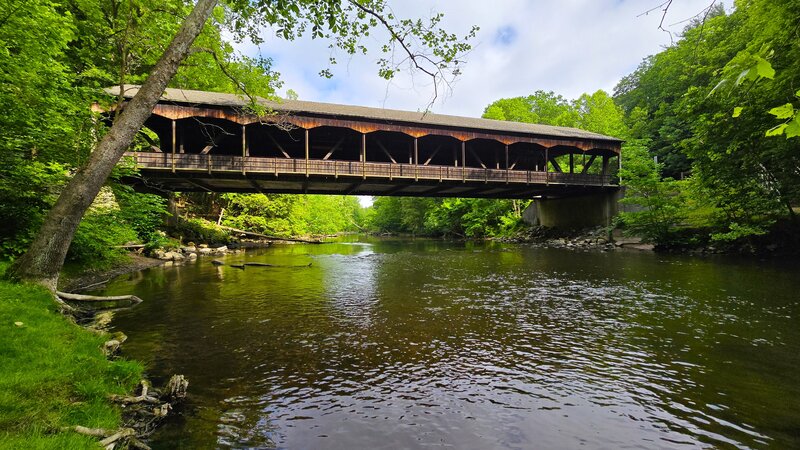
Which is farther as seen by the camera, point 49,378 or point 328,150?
point 328,150

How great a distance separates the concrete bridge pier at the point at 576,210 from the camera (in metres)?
31.0

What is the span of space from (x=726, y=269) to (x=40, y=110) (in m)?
23.2

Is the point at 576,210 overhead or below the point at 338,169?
below

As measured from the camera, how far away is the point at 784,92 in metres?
13.7

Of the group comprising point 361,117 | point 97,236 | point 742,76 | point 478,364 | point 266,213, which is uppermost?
point 361,117

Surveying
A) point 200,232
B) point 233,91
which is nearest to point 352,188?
point 200,232

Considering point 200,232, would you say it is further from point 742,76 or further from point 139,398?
point 742,76

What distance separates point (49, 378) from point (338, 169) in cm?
1969

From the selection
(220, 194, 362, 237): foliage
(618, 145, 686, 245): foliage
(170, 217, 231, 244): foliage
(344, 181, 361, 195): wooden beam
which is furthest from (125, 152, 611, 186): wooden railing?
(220, 194, 362, 237): foliage

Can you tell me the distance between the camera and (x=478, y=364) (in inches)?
236

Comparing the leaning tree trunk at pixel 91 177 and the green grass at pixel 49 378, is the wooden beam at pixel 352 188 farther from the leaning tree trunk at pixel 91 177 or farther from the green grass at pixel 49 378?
the green grass at pixel 49 378

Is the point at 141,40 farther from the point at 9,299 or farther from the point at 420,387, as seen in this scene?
the point at 420,387

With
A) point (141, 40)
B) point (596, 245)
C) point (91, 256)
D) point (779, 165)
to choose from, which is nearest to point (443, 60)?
point (141, 40)

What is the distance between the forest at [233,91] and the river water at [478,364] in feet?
11.9
